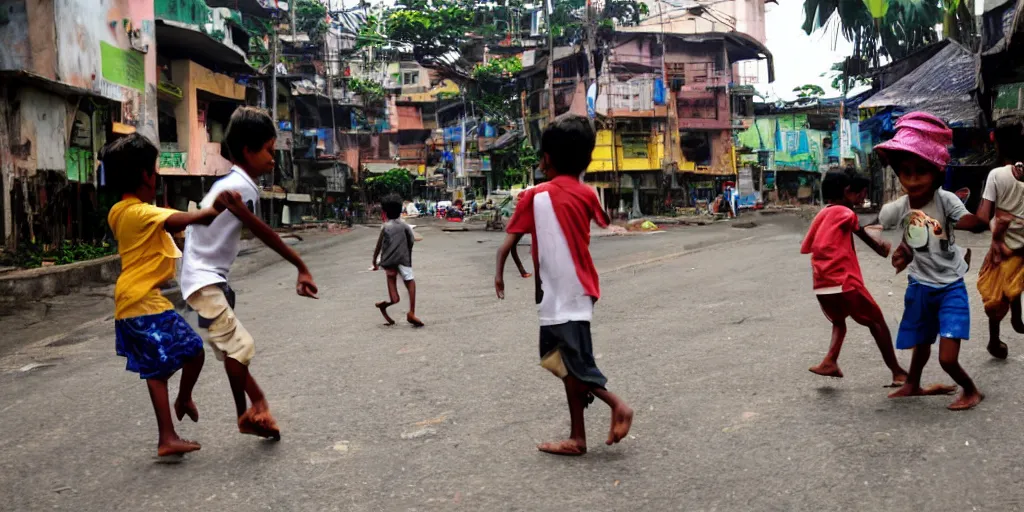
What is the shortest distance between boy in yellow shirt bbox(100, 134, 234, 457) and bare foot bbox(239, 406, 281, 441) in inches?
9.7

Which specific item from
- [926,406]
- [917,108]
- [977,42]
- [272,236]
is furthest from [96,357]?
[977,42]

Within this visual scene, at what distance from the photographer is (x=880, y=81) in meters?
41.3

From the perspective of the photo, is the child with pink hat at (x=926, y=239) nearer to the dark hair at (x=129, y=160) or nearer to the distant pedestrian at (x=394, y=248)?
the dark hair at (x=129, y=160)

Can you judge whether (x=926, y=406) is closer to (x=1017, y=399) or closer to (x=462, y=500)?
(x=1017, y=399)

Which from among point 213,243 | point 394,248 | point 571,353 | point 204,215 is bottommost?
point 571,353

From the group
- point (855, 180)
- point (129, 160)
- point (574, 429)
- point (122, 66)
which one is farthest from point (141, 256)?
point (122, 66)

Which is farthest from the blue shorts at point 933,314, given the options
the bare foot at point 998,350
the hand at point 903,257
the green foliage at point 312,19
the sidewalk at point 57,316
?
the green foliage at point 312,19

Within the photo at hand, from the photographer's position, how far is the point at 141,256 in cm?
453

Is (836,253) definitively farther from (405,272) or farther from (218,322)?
(405,272)

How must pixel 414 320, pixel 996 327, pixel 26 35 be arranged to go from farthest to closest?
pixel 26 35 → pixel 414 320 → pixel 996 327

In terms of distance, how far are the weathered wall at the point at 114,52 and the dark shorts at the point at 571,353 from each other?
2031 cm

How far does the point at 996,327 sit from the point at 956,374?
1.42 meters

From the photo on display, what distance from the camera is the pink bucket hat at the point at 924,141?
196 inches

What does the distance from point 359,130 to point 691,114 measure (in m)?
28.8
